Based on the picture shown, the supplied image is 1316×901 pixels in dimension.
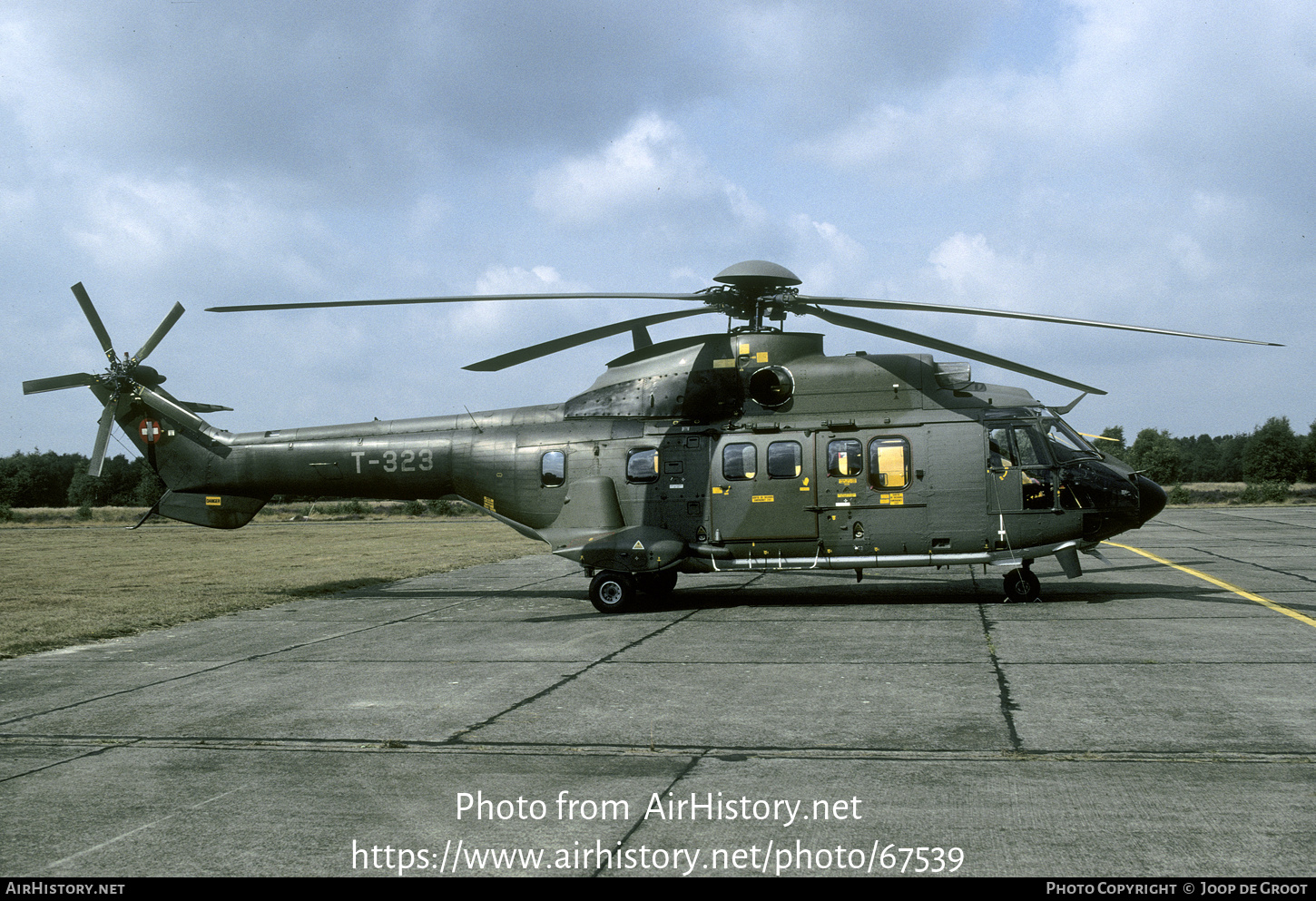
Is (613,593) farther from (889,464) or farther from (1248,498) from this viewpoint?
(1248,498)

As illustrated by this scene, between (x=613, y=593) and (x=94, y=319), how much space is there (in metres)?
11.5

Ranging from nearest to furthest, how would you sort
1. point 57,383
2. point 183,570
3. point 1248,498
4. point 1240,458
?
1. point 57,383
2. point 183,570
3. point 1248,498
4. point 1240,458

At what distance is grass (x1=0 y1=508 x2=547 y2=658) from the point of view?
1512 centimetres

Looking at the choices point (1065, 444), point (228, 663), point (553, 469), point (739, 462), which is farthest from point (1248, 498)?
point (228, 663)

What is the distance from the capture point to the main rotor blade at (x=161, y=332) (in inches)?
710

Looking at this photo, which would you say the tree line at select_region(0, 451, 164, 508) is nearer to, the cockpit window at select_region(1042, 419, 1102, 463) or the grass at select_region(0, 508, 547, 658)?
the grass at select_region(0, 508, 547, 658)

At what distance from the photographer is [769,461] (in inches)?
577

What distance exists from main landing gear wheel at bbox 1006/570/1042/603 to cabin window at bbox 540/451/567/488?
7.13 meters

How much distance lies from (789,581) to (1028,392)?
609 cm

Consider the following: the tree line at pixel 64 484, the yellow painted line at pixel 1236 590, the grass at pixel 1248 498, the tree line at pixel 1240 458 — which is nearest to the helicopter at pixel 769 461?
the yellow painted line at pixel 1236 590

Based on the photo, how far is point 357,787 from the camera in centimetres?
625

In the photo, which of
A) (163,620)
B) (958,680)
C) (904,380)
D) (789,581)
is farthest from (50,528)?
(958,680)

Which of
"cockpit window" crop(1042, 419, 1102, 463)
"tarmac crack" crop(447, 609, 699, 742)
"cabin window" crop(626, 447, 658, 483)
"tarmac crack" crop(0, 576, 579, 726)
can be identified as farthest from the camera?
"cabin window" crop(626, 447, 658, 483)

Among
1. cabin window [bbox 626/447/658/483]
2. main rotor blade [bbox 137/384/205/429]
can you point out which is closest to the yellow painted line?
cabin window [bbox 626/447/658/483]
